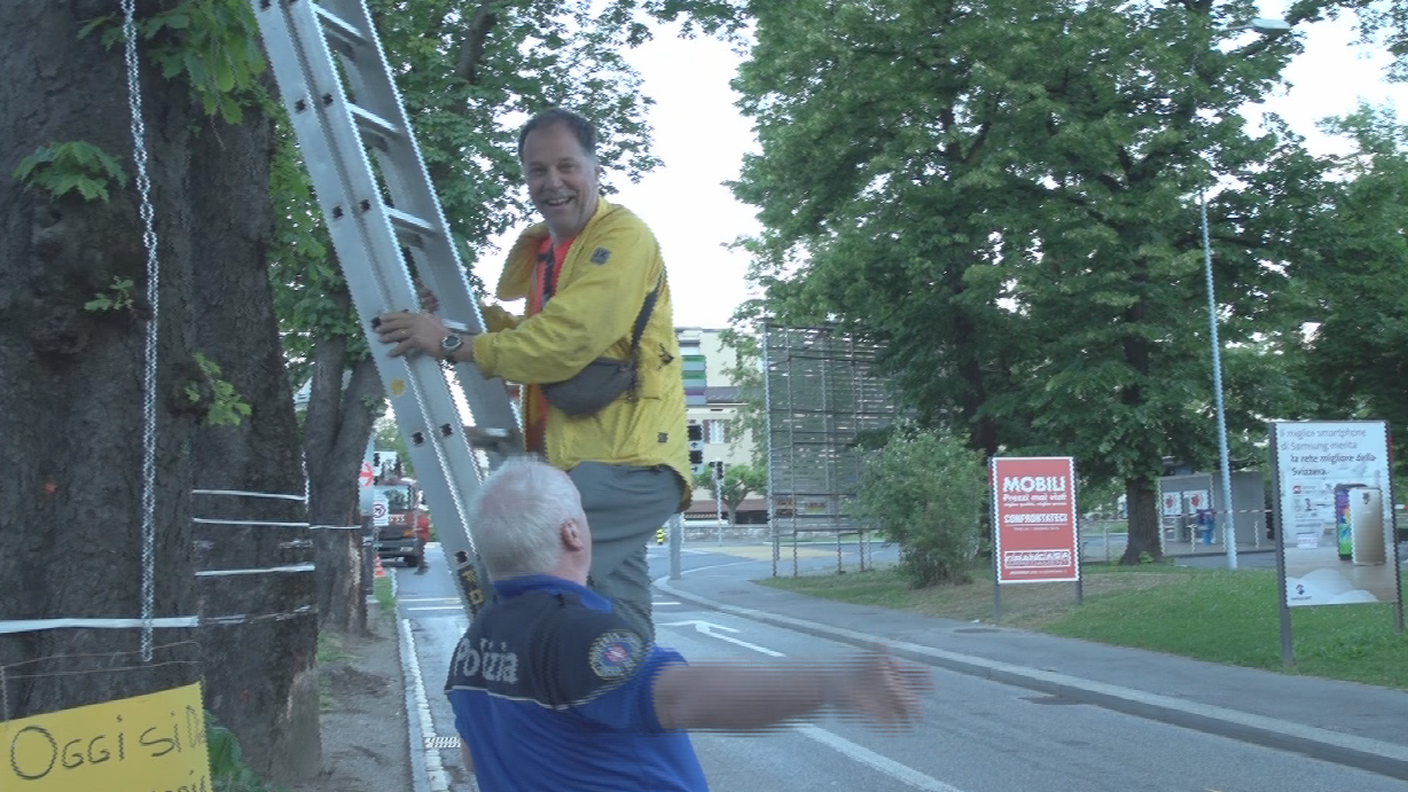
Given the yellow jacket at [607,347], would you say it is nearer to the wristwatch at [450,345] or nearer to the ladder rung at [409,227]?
the wristwatch at [450,345]

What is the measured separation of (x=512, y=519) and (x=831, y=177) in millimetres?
29047

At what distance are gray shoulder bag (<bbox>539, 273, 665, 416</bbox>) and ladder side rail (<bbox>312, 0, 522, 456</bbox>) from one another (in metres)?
0.46

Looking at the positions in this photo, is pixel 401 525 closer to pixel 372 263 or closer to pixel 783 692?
pixel 372 263

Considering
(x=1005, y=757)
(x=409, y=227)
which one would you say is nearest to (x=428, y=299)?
(x=409, y=227)

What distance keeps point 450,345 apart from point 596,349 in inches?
16.9

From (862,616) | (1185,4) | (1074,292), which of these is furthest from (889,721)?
(1185,4)

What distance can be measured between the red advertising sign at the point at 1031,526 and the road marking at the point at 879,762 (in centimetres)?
1011

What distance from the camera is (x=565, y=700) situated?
2.55 metres

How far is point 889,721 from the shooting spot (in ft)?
6.87

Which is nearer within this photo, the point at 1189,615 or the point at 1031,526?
the point at 1189,615

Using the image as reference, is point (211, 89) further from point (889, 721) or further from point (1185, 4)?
point (1185, 4)

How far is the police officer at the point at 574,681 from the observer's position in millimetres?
2236

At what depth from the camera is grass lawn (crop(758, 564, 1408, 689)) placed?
15.2m

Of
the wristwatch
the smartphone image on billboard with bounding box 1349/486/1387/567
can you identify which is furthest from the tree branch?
the wristwatch
